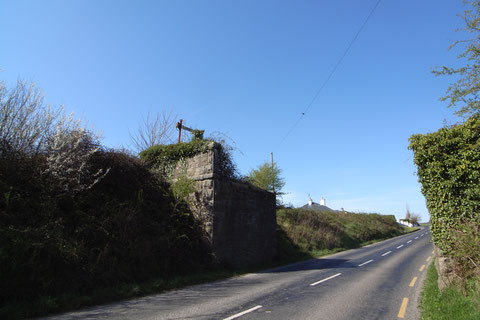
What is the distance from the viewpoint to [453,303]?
19.1 feet

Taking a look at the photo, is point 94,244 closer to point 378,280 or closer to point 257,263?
point 257,263

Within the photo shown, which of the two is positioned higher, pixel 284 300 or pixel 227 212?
pixel 227 212

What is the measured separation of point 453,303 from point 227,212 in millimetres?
8627

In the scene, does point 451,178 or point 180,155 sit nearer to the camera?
point 451,178

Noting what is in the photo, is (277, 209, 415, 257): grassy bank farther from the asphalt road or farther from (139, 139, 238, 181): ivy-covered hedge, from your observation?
the asphalt road

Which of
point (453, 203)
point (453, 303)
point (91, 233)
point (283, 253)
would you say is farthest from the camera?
point (283, 253)

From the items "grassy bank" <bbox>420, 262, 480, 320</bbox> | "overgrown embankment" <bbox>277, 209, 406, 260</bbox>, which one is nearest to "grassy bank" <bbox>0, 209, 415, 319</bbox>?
"overgrown embankment" <bbox>277, 209, 406, 260</bbox>

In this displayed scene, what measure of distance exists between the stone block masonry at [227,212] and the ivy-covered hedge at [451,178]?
7709 mm

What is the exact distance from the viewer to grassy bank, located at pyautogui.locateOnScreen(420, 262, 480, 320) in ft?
16.9

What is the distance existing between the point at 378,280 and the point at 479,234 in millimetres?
4100

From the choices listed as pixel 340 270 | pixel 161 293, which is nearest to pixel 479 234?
pixel 340 270

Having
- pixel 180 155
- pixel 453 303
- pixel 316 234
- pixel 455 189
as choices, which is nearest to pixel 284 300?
pixel 453 303

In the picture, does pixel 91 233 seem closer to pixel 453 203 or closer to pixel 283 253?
pixel 453 203

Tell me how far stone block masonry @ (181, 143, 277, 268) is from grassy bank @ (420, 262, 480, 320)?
24.8 ft
